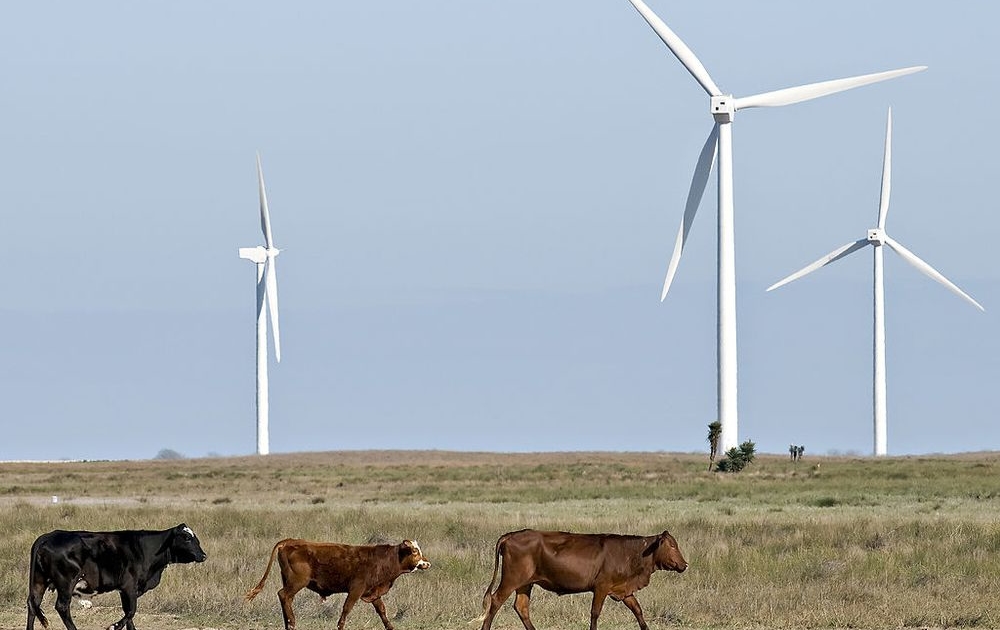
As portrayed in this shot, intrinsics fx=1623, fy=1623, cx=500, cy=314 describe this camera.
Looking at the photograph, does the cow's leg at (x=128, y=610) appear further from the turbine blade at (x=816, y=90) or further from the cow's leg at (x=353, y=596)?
the turbine blade at (x=816, y=90)

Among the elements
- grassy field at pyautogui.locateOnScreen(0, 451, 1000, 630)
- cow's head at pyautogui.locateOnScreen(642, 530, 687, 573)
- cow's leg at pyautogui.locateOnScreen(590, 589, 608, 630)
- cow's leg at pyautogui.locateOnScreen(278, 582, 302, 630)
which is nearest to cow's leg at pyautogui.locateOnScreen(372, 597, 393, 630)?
cow's leg at pyautogui.locateOnScreen(278, 582, 302, 630)

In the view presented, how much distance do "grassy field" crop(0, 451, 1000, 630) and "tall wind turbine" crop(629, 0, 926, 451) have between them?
9.10 metres

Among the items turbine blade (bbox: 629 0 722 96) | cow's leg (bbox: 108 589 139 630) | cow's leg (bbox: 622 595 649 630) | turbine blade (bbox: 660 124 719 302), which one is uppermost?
turbine blade (bbox: 629 0 722 96)

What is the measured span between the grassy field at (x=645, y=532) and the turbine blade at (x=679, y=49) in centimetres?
1616

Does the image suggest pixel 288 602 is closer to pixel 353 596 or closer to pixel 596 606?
pixel 353 596

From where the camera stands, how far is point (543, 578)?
15.0 m

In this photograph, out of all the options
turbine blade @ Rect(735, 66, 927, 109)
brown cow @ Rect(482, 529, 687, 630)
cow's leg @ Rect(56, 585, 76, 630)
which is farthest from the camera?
turbine blade @ Rect(735, 66, 927, 109)

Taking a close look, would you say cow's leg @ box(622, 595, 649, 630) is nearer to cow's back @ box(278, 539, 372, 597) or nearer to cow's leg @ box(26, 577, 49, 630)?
cow's back @ box(278, 539, 372, 597)

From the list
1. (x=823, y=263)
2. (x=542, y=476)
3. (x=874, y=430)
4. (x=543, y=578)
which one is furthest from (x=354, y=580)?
(x=874, y=430)

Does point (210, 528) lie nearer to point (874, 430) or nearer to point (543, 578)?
point (543, 578)

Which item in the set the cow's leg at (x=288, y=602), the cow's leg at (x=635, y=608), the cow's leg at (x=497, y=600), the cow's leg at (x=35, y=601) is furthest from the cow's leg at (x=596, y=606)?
the cow's leg at (x=35, y=601)

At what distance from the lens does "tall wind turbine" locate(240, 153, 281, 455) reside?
8275 centimetres

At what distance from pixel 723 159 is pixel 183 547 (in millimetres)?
50107

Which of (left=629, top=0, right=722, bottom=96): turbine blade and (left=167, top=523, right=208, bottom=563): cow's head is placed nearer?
(left=167, top=523, right=208, bottom=563): cow's head
